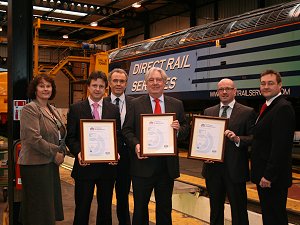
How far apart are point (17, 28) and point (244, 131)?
86.6 inches

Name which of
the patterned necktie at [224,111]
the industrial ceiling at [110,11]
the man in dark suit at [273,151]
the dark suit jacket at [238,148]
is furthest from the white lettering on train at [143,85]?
the industrial ceiling at [110,11]

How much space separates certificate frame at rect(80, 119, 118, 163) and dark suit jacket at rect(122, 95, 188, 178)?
0.13 m

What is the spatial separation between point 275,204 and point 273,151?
47 cm

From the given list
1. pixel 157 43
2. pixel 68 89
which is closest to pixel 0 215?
pixel 157 43

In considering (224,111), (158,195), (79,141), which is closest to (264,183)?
(224,111)

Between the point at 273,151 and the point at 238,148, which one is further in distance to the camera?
the point at 238,148

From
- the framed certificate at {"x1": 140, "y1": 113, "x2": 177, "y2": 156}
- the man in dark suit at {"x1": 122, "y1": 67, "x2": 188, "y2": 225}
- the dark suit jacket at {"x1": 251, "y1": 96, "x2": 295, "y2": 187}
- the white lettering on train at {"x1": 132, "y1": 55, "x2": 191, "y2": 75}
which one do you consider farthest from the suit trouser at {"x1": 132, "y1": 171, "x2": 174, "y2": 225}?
the white lettering on train at {"x1": 132, "y1": 55, "x2": 191, "y2": 75}

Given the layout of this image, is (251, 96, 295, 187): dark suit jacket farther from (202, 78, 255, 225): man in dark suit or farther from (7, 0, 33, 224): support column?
(7, 0, 33, 224): support column

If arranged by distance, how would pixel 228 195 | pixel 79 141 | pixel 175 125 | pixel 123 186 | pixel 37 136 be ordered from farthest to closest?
pixel 123 186, pixel 228 195, pixel 79 141, pixel 175 125, pixel 37 136

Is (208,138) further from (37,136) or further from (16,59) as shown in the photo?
(16,59)

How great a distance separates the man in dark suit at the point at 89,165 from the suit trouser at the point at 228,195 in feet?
2.99

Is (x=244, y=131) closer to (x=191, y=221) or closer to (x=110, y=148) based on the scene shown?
(x=110, y=148)

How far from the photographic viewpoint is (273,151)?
3283 mm

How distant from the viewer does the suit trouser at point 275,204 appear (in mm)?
3391
